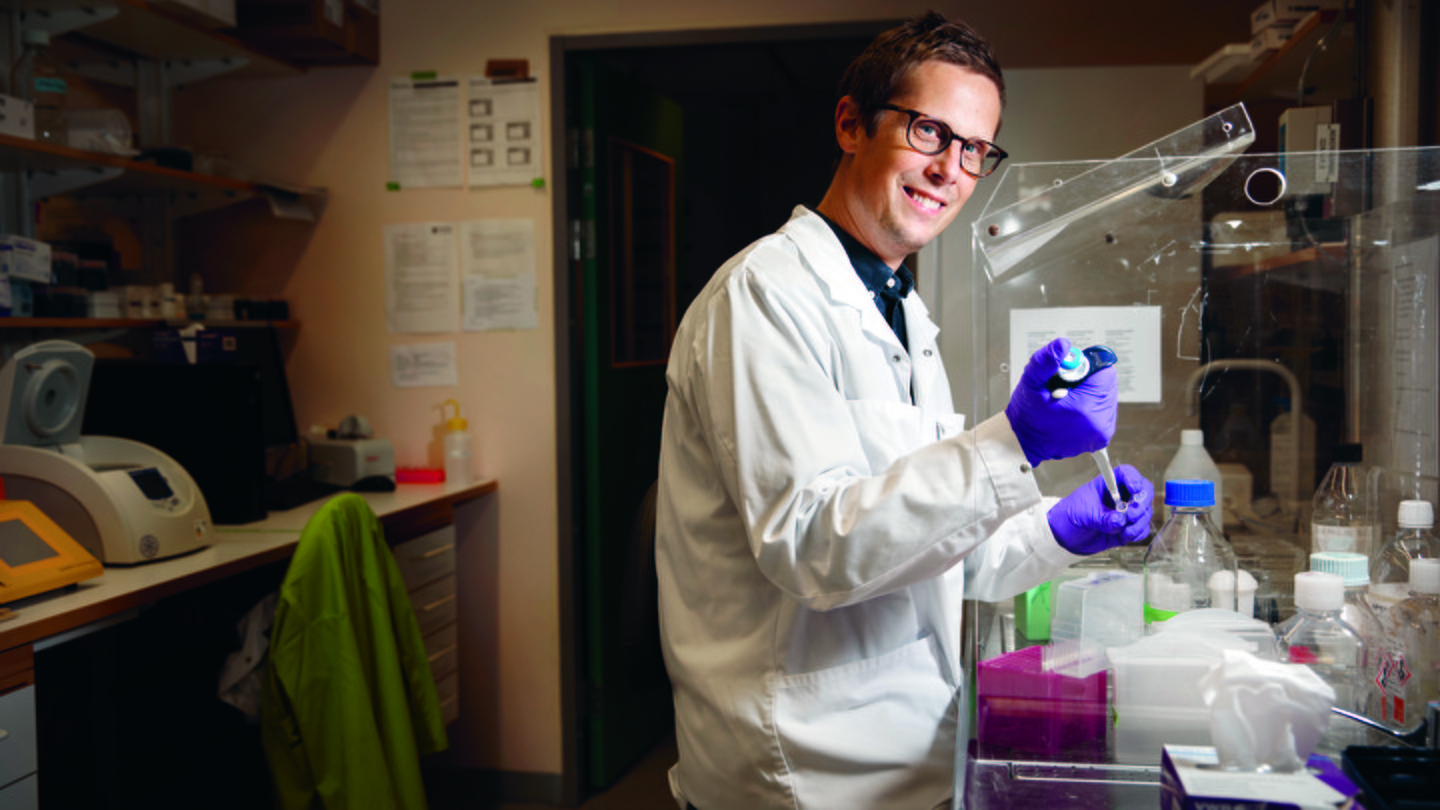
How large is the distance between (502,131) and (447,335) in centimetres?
62

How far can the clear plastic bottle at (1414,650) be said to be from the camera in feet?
3.28

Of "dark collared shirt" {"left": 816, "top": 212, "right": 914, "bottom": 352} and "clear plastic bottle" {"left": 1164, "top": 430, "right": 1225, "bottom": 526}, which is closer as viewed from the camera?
"dark collared shirt" {"left": 816, "top": 212, "right": 914, "bottom": 352}

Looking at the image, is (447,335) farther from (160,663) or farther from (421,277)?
(160,663)

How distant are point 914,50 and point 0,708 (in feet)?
5.14

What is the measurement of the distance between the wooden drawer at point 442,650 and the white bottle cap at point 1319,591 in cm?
215

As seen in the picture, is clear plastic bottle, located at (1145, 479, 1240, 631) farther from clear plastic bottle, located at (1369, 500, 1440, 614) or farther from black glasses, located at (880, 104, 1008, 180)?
black glasses, located at (880, 104, 1008, 180)

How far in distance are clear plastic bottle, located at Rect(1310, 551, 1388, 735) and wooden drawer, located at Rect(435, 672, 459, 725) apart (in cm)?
221

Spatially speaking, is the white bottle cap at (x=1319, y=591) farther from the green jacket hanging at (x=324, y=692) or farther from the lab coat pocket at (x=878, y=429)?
the green jacket hanging at (x=324, y=692)

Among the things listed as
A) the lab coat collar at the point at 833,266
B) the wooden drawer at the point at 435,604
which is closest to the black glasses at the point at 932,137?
the lab coat collar at the point at 833,266

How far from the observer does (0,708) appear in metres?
1.42

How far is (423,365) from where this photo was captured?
2.95 metres

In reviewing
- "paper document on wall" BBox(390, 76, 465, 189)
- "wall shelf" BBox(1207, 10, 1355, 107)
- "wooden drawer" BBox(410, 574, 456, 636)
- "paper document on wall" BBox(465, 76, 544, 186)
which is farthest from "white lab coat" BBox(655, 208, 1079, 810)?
"paper document on wall" BBox(390, 76, 465, 189)

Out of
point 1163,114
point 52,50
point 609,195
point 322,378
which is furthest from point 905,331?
point 52,50

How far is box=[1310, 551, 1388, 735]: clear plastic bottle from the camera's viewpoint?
1.01m
